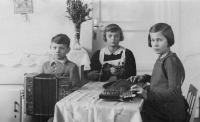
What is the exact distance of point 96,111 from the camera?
5.04ft

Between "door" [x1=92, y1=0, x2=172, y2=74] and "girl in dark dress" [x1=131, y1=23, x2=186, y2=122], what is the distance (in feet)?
3.39

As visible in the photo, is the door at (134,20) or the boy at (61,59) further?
the door at (134,20)

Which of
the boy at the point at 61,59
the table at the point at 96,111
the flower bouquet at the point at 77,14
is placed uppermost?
the flower bouquet at the point at 77,14

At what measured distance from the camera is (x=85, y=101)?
163 cm

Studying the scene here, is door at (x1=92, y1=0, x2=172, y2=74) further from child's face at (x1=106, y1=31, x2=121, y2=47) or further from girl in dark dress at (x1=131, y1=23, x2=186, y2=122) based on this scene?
girl in dark dress at (x1=131, y1=23, x2=186, y2=122)

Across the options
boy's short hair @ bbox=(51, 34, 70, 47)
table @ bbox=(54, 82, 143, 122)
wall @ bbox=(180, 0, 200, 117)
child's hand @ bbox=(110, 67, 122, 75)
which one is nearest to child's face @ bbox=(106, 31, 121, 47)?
child's hand @ bbox=(110, 67, 122, 75)

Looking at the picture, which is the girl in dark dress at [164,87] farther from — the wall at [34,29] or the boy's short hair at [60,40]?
the wall at [34,29]

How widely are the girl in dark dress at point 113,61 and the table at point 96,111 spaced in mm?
1026

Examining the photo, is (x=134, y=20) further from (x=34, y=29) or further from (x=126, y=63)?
(x=34, y=29)

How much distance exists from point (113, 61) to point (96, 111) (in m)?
1.21

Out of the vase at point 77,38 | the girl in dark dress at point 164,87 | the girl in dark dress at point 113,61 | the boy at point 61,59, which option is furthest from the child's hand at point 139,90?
the vase at point 77,38

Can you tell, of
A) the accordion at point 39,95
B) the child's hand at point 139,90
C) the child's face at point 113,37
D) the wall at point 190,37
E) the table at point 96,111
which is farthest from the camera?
the wall at point 190,37

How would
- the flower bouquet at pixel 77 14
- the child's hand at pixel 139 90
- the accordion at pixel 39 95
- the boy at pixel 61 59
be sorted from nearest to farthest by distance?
the child's hand at pixel 139 90 → the accordion at pixel 39 95 → the boy at pixel 61 59 → the flower bouquet at pixel 77 14

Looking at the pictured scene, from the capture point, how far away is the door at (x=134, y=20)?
3016 mm
